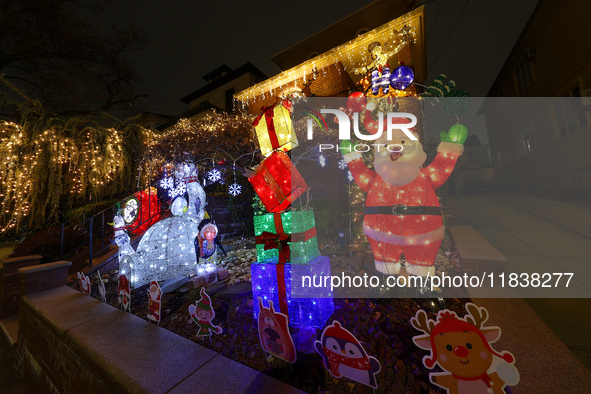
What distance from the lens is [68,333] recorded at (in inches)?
101

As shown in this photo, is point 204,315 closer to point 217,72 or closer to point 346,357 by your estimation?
point 346,357

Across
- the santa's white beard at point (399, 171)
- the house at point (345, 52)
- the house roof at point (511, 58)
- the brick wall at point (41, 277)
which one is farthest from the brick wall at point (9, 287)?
the house roof at point (511, 58)

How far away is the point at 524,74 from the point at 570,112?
284 inches

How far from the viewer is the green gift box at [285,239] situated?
247cm

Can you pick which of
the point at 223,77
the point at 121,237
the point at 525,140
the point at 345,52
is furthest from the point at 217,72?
the point at 525,140

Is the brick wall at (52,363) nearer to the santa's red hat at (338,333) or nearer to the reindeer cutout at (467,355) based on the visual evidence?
the santa's red hat at (338,333)

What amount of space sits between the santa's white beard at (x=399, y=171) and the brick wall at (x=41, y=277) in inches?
266

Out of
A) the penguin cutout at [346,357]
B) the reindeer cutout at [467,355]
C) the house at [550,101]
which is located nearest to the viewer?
the reindeer cutout at [467,355]

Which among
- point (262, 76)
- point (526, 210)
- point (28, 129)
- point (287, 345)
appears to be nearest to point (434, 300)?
point (287, 345)

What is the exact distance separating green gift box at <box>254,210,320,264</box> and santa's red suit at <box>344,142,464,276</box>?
3.20 ft

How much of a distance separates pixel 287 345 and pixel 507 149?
83.1ft

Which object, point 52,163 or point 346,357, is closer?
point 346,357

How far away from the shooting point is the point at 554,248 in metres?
4.12

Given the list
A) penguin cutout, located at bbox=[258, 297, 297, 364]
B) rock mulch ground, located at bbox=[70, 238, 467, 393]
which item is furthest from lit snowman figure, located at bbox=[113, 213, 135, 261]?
penguin cutout, located at bbox=[258, 297, 297, 364]
